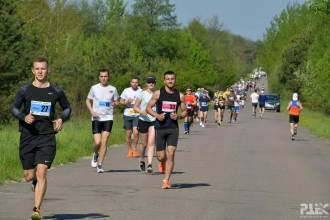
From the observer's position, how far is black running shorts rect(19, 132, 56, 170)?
8891 mm

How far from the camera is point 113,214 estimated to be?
9.47 metres

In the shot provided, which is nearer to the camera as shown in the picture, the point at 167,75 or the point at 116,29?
the point at 167,75

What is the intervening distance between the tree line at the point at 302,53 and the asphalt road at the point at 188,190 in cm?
2158

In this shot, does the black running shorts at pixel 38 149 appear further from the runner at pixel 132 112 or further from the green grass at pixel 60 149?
the runner at pixel 132 112

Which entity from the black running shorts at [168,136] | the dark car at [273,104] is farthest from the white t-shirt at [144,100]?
the dark car at [273,104]

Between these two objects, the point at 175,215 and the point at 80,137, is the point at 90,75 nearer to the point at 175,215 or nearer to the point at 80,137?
the point at 80,137

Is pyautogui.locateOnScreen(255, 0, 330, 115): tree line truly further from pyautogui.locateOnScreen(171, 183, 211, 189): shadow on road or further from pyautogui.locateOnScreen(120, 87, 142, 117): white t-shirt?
pyautogui.locateOnScreen(171, 183, 211, 189): shadow on road

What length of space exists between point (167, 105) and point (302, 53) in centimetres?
6909

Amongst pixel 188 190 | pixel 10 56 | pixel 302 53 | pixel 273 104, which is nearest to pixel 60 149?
pixel 188 190

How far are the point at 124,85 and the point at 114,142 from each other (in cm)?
2070

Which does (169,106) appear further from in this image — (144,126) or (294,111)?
(294,111)

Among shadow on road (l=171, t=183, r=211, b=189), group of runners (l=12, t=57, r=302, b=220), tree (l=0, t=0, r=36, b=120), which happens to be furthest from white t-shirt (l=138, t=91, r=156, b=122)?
tree (l=0, t=0, r=36, b=120)

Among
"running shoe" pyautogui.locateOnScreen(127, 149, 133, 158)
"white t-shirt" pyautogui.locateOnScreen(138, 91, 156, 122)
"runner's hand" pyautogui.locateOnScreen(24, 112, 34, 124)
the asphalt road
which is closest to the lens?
"runner's hand" pyautogui.locateOnScreen(24, 112, 34, 124)

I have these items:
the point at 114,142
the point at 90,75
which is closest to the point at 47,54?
the point at 90,75
